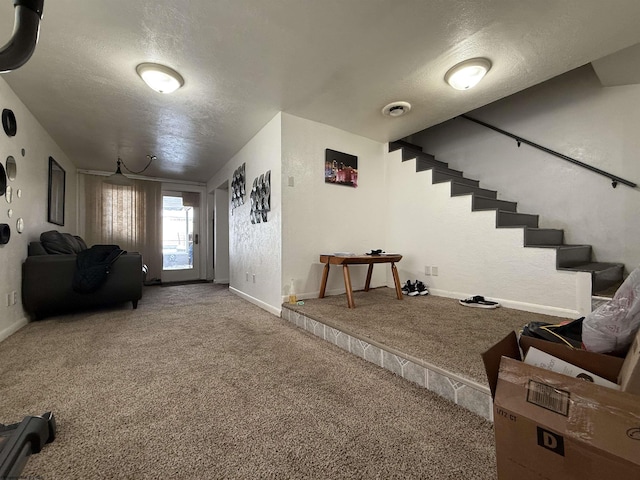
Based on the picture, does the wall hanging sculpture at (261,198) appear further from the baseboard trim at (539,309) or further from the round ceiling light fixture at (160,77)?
the baseboard trim at (539,309)

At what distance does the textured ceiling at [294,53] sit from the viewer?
1.61 meters

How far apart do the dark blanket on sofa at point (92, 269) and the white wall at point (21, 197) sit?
17.0 inches

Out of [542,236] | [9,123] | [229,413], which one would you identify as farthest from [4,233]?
[542,236]

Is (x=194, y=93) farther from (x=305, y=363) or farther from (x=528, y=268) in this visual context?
(x=528, y=268)

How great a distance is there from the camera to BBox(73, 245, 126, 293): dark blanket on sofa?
109 inches

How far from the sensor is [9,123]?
7.74ft

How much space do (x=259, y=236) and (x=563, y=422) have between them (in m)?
3.07

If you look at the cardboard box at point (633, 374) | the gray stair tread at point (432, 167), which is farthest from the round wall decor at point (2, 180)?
the gray stair tread at point (432, 167)

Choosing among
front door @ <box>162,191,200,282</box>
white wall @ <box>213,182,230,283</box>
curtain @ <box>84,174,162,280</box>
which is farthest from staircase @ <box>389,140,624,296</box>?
curtain @ <box>84,174,162,280</box>

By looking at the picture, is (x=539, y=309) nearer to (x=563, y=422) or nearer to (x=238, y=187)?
(x=563, y=422)

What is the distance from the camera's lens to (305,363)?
1718mm

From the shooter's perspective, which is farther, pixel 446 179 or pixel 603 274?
pixel 446 179

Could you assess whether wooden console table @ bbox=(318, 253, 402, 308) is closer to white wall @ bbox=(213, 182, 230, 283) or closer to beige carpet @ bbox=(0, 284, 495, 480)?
beige carpet @ bbox=(0, 284, 495, 480)

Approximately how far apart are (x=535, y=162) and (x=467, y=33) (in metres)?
2.13
